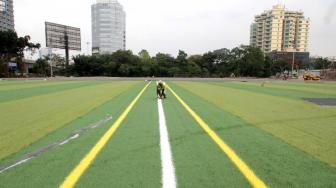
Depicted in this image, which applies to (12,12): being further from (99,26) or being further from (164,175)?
(164,175)

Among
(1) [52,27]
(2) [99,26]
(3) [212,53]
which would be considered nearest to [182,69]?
(3) [212,53]

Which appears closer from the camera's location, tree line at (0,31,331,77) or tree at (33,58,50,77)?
tree line at (0,31,331,77)

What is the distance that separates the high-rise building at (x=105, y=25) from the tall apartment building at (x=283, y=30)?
246 ft

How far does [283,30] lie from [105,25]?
3678 inches

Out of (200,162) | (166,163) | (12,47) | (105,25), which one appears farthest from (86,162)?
(105,25)

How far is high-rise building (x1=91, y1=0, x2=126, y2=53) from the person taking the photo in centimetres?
15962

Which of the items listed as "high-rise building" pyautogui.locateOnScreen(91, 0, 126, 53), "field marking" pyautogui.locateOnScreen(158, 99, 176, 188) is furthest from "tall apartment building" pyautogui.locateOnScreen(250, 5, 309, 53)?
"field marking" pyautogui.locateOnScreen(158, 99, 176, 188)

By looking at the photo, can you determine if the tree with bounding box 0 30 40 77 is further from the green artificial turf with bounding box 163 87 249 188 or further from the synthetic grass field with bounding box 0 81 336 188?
the green artificial turf with bounding box 163 87 249 188

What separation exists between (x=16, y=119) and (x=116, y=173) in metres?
7.09

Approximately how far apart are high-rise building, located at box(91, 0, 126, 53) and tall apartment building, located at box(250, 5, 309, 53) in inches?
2956

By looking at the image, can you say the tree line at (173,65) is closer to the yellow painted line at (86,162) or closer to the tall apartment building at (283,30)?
the tall apartment building at (283,30)

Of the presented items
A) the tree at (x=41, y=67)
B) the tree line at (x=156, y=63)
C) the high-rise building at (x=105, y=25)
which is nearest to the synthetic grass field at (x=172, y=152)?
the tree line at (x=156, y=63)

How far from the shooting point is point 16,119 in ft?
33.5

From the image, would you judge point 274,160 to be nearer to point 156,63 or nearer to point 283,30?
point 156,63
